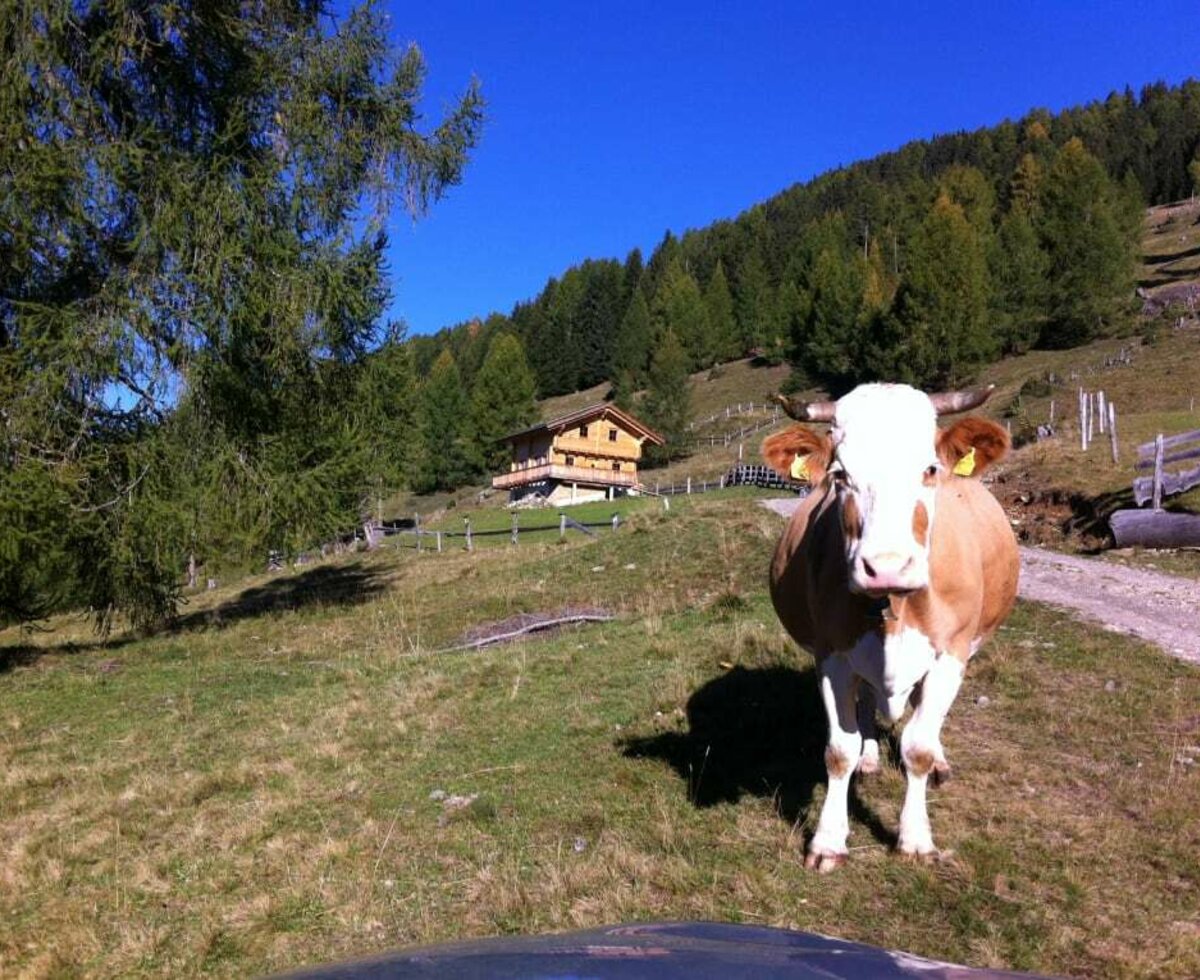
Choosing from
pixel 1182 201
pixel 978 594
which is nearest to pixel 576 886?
pixel 978 594

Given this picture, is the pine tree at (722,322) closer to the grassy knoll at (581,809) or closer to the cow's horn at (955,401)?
the grassy knoll at (581,809)

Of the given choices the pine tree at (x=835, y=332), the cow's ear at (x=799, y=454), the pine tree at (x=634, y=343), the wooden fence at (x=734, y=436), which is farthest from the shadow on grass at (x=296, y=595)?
the pine tree at (x=634, y=343)

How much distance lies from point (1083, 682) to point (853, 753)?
4.35 metres

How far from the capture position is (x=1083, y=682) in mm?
7758

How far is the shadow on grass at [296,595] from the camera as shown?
Answer: 65.7 feet

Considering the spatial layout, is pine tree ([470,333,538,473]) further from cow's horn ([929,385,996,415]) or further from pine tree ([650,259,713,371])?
cow's horn ([929,385,996,415])

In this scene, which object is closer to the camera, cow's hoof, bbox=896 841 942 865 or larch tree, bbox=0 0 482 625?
cow's hoof, bbox=896 841 942 865

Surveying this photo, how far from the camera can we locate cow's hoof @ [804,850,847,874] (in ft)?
14.8

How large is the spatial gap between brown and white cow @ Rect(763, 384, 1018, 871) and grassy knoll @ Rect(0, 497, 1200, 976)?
0.56 m

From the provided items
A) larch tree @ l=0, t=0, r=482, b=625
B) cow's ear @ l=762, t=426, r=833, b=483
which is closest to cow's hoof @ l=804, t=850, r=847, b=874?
cow's ear @ l=762, t=426, r=833, b=483

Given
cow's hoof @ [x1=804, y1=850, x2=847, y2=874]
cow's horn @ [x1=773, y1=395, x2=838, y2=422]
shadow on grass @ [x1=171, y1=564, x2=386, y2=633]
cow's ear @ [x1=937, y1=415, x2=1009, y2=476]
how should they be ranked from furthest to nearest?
shadow on grass @ [x1=171, y1=564, x2=386, y2=633] → cow's hoof @ [x1=804, y1=850, x2=847, y2=874] → cow's horn @ [x1=773, y1=395, x2=838, y2=422] → cow's ear @ [x1=937, y1=415, x2=1009, y2=476]

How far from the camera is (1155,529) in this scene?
15.6 metres

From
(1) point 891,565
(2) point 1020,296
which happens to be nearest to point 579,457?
(2) point 1020,296

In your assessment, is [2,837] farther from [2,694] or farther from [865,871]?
[2,694]
